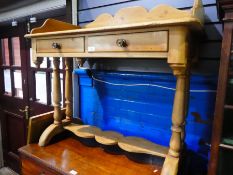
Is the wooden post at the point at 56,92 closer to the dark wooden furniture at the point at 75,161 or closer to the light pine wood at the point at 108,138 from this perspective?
the dark wooden furniture at the point at 75,161

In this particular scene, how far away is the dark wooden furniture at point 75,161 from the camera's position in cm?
119

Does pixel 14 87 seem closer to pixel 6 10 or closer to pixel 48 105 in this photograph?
pixel 48 105

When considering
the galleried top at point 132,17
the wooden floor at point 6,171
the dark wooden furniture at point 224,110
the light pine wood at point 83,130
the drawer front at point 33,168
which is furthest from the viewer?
the wooden floor at point 6,171

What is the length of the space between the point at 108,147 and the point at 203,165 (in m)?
0.61

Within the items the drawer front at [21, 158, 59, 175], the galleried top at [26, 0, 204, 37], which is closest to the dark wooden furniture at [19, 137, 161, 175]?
the drawer front at [21, 158, 59, 175]

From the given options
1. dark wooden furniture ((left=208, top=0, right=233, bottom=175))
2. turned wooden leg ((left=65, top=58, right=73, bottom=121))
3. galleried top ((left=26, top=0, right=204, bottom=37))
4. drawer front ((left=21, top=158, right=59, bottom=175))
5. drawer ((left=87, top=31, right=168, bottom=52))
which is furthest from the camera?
turned wooden leg ((left=65, top=58, right=73, bottom=121))

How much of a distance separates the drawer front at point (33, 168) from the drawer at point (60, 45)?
76 cm

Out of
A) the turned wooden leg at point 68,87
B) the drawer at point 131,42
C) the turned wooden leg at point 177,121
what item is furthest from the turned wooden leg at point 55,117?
the turned wooden leg at point 177,121

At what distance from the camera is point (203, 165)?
4.16 feet

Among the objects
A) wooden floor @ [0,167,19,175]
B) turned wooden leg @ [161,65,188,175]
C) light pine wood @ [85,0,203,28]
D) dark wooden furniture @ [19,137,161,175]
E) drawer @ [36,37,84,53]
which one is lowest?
wooden floor @ [0,167,19,175]

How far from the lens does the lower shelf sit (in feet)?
3.97

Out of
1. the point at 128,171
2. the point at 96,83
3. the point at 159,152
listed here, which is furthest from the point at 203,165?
the point at 96,83

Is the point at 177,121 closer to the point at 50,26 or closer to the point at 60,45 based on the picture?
the point at 60,45

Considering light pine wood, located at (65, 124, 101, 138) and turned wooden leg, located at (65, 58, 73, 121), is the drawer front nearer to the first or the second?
light pine wood, located at (65, 124, 101, 138)
